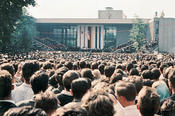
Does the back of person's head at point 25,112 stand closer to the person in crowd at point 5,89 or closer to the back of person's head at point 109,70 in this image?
the person in crowd at point 5,89

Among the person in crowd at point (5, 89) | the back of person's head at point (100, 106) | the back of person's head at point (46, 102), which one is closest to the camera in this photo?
the back of person's head at point (100, 106)

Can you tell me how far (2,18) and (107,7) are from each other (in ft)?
233

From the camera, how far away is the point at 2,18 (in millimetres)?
26406

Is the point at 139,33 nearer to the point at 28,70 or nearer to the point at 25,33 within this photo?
the point at 25,33

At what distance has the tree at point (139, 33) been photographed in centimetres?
6619

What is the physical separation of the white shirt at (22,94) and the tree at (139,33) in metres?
61.0

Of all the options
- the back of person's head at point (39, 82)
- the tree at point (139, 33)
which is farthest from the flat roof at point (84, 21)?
the back of person's head at point (39, 82)

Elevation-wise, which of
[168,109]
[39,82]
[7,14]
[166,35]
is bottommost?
[166,35]

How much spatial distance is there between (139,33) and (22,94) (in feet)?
210

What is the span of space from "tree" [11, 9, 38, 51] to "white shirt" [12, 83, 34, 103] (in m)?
49.9

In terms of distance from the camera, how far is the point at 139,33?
67750mm

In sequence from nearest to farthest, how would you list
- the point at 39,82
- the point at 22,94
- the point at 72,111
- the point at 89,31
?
1. the point at 72,111
2. the point at 39,82
3. the point at 22,94
4. the point at 89,31

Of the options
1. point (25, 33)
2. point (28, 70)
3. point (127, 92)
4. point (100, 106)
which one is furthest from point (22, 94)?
point (25, 33)

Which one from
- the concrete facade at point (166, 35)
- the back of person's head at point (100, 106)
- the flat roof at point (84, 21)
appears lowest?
the concrete facade at point (166, 35)
